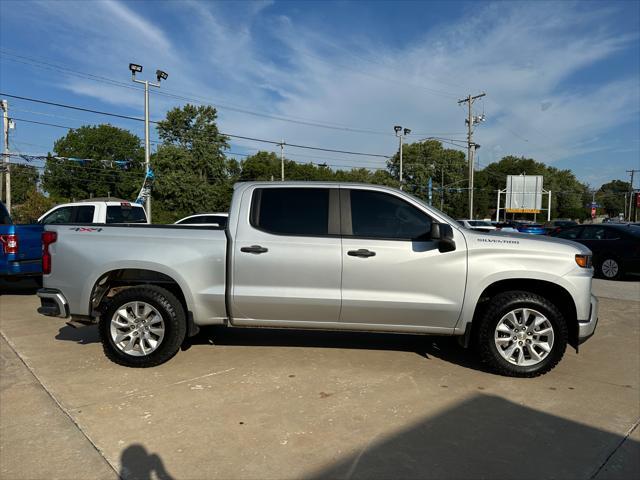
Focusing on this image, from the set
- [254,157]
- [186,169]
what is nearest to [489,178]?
[254,157]

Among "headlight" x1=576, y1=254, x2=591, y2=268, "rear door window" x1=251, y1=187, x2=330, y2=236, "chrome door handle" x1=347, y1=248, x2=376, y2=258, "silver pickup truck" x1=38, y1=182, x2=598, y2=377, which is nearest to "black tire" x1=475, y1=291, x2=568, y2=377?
"silver pickup truck" x1=38, y1=182, x2=598, y2=377

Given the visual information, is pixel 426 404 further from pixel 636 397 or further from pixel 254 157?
pixel 254 157

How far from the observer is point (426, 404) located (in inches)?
156

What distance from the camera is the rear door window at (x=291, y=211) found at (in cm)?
473

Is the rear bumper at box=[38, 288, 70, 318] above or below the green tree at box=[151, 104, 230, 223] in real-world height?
below

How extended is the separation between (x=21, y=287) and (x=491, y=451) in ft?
33.7

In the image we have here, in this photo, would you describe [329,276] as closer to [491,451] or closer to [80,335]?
[491,451]

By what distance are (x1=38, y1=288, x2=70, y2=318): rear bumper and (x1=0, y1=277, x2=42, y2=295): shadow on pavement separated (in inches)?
191

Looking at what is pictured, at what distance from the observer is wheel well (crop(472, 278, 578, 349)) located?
463 centimetres

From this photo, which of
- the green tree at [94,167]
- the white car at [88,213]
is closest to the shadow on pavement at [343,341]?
the white car at [88,213]

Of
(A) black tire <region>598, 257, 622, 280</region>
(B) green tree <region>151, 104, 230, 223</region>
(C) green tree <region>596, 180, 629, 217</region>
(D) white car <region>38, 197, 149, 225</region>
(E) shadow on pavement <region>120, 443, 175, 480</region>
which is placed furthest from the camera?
(C) green tree <region>596, 180, 629, 217</region>

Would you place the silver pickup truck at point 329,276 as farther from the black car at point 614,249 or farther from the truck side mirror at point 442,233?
the black car at point 614,249

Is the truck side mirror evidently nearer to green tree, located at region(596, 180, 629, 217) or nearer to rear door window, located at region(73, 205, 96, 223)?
rear door window, located at region(73, 205, 96, 223)

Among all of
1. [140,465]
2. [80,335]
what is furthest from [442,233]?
[80,335]
